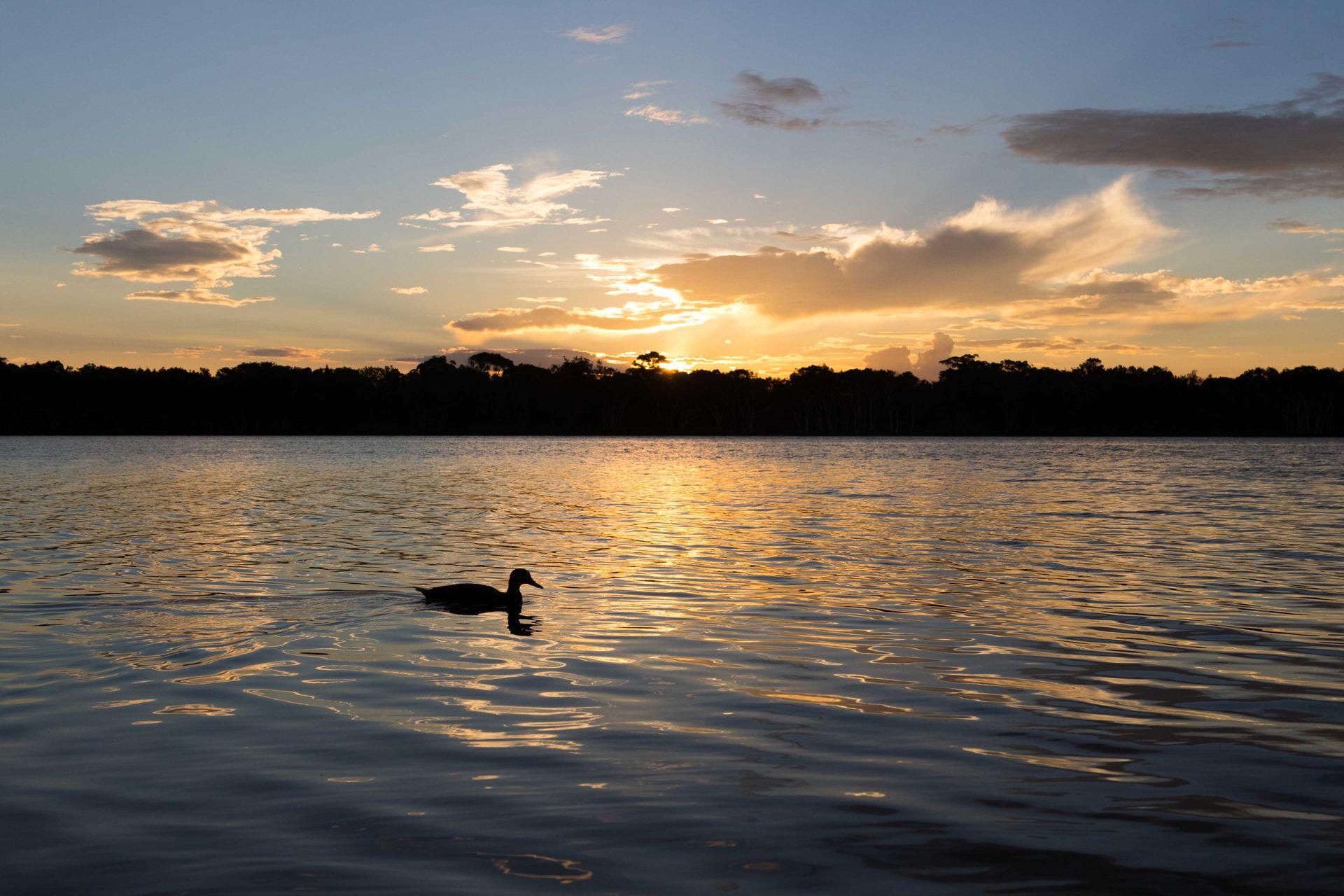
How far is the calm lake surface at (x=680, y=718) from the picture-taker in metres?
6.14

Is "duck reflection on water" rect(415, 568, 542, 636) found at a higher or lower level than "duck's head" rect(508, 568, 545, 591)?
lower

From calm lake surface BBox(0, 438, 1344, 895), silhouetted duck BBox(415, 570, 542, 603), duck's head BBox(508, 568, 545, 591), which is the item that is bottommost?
calm lake surface BBox(0, 438, 1344, 895)

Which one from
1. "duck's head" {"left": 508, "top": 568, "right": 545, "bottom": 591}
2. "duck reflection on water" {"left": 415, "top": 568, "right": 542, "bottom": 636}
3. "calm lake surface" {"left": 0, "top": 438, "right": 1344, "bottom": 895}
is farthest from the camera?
"duck's head" {"left": 508, "top": 568, "right": 545, "bottom": 591}

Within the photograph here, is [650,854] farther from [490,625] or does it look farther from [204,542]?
[204,542]

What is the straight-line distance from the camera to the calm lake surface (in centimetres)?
614

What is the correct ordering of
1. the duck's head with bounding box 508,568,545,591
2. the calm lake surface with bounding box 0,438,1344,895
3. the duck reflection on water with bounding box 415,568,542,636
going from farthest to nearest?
the duck's head with bounding box 508,568,545,591 → the duck reflection on water with bounding box 415,568,542,636 → the calm lake surface with bounding box 0,438,1344,895

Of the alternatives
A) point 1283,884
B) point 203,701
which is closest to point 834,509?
point 203,701

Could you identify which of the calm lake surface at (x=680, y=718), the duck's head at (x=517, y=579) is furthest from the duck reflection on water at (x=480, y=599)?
the calm lake surface at (x=680, y=718)

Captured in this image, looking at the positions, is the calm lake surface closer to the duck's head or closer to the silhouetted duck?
the silhouetted duck

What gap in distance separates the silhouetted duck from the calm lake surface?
0.28 m

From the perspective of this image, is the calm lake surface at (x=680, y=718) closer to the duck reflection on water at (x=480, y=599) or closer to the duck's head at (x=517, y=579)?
the duck reflection on water at (x=480, y=599)

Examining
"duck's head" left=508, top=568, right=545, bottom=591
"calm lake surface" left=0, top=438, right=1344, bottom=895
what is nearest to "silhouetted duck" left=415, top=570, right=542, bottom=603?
"duck's head" left=508, top=568, right=545, bottom=591

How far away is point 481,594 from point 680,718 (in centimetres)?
675

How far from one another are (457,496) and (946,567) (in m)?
25.4
